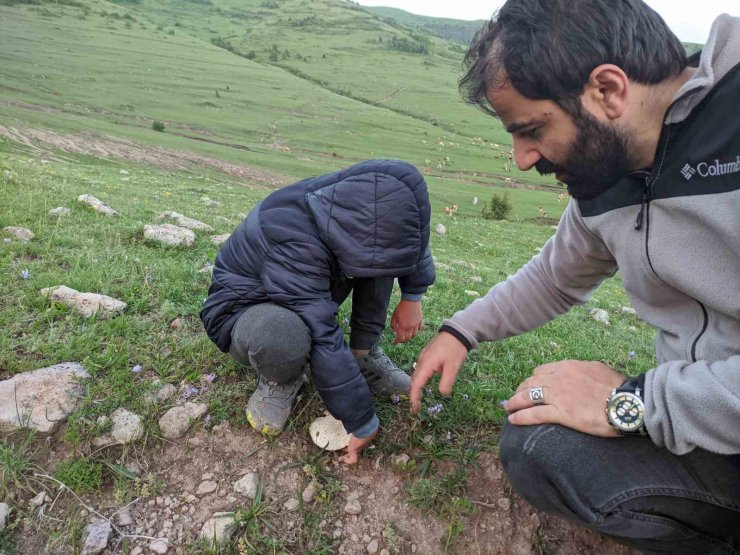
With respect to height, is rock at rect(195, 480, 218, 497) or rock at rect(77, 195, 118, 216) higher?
rock at rect(195, 480, 218, 497)

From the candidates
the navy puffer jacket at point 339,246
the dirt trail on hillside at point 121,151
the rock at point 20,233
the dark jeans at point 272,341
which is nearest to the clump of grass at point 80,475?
the dark jeans at point 272,341

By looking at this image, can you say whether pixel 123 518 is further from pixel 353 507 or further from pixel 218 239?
pixel 218 239

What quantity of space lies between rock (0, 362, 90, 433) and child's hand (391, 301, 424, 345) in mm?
1698

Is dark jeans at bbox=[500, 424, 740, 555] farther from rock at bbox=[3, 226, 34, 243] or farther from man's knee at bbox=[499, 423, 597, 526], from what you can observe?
rock at bbox=[3, 226, 34, 243]

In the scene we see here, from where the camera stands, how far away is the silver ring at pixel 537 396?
1.91 metres

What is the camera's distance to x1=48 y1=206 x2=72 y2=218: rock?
5359 mm

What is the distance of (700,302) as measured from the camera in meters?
1.85

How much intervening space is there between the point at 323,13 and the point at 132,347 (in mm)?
135080

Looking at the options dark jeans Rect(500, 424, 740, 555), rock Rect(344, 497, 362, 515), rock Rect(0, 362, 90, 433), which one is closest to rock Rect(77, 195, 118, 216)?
rock Rect(0, 362, 90, 433)

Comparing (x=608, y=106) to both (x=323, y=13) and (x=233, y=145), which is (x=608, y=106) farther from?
(x=323, y=13)

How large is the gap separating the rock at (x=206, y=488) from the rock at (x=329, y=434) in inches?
19.9

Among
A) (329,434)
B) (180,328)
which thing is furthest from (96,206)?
(329,434)

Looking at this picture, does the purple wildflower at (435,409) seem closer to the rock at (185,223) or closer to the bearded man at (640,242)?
the bearded man at (640,242)

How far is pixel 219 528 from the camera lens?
7.38ft
